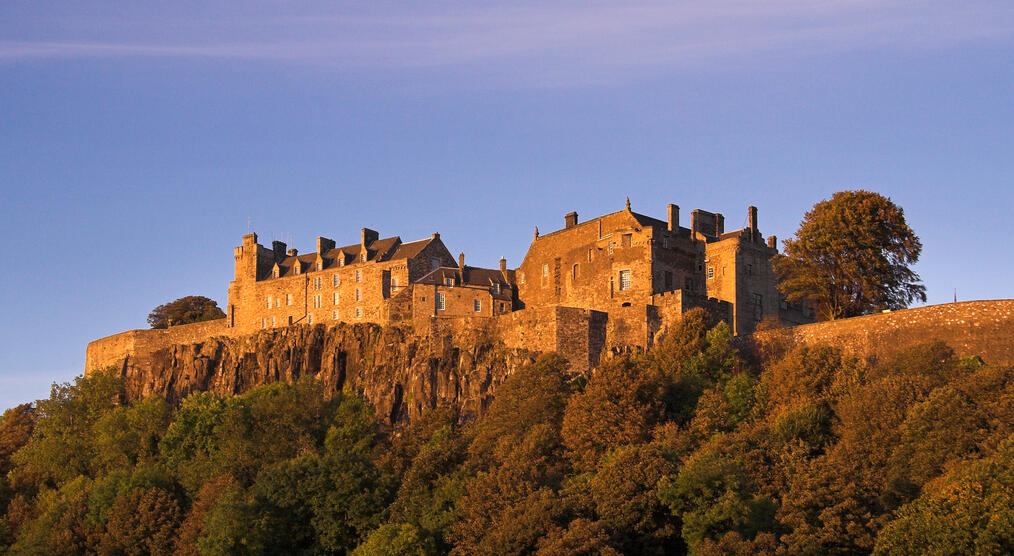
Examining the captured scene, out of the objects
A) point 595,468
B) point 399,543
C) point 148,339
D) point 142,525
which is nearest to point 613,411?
point 595,468

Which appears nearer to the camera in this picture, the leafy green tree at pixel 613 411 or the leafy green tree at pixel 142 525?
the leafy green tree at pixel 613 411

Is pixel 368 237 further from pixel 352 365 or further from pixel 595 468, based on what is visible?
pixel 595 468

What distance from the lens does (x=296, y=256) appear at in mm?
84375

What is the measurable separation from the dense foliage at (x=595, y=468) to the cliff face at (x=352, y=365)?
1926 mm

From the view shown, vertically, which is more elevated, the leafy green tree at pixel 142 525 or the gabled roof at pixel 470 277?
the gabled roof at pixel 470 277

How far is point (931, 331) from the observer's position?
55.0 metres

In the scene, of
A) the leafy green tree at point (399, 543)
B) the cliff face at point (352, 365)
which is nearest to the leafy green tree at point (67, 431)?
the cliff face at point (352, 365)

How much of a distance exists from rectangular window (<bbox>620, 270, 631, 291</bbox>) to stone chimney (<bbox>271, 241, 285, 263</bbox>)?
27616 mm

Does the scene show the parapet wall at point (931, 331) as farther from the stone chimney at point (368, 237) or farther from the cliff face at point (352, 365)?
the stone chimney at point (368, 237)

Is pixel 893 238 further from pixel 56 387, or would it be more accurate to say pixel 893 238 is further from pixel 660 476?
pixel 56 387

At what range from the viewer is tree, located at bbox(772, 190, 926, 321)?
61594mm

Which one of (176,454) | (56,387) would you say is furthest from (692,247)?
(56,387)

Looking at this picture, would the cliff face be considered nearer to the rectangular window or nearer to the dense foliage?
the dense foliage

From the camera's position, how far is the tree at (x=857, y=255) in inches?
2425
